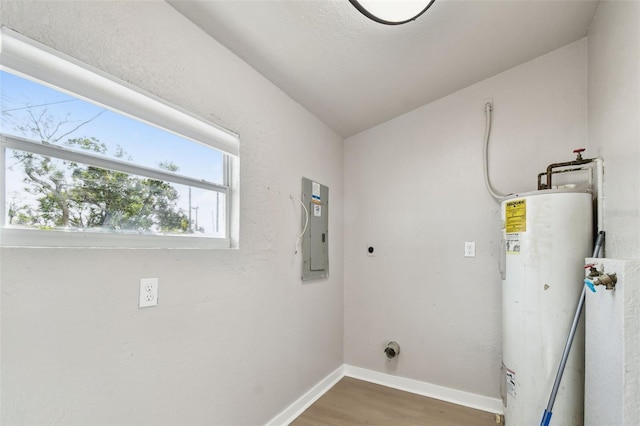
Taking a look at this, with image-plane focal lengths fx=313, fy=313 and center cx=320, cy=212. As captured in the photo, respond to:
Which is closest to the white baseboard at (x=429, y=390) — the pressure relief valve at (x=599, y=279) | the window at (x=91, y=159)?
the pressure relief valve at (x=599, y=279)

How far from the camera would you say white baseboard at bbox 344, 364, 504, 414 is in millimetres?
2369

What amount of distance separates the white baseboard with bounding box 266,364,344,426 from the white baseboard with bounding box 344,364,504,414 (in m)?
0.20

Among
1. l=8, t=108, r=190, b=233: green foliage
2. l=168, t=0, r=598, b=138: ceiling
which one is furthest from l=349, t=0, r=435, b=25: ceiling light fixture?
l=8, t=108, r=190, b=233: green foliage

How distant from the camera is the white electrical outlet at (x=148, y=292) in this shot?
1270 mm

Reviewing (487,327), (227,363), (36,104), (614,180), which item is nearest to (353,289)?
A: (487,327)

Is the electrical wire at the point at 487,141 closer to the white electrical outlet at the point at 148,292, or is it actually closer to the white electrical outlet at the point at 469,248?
the white electrical outlet at the point at 469,248

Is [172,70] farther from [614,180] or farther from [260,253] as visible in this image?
[614,180]

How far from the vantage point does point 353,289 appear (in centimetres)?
300

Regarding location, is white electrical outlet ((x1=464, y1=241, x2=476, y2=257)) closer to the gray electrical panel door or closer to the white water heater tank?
the white water heater tank

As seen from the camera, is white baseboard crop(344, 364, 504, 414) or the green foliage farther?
white baseboard crop(344, 364, 504, 414)

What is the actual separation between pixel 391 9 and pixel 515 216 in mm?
1371

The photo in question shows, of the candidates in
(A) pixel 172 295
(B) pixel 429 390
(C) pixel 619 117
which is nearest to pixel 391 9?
(C) pixel 619 117

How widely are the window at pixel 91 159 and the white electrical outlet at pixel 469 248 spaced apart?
1945 millimetres

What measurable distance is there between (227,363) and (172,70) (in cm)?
149
